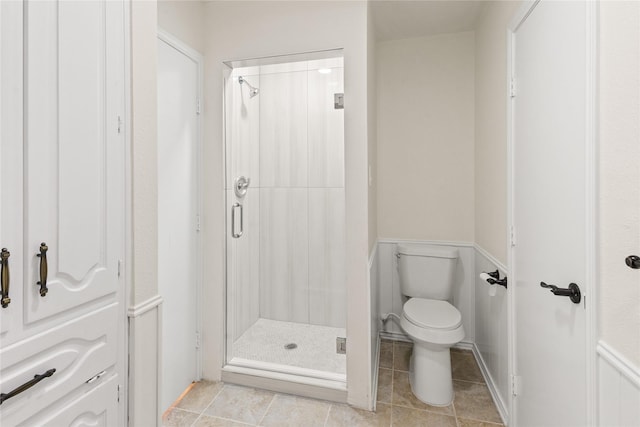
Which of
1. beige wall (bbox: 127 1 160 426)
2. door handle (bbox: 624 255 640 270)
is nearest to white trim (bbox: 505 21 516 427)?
door handle (bbox: 624 255 640 270)

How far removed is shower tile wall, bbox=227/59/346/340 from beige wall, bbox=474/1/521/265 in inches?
43.6

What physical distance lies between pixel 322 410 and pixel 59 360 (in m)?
1.44

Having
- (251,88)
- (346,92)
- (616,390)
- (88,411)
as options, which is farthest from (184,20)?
(616,390)

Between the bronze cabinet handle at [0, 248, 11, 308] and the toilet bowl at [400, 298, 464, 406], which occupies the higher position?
the bronze cabinet handle at [0, 248, 11, 308]

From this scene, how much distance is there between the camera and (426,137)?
8.77 ft

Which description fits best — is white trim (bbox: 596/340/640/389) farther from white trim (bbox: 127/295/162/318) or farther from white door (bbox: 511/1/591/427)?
white trim (bbox: 127/295/162/318)

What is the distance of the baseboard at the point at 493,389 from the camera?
178 cm

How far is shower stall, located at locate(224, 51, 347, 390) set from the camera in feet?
9.00

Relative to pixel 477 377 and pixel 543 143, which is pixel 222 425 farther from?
pixel 543 143

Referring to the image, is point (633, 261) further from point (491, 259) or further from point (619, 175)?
point (491, 259)

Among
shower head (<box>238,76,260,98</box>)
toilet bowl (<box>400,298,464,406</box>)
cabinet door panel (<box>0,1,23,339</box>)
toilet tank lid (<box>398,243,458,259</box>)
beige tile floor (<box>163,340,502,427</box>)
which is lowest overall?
beige tile floor (<box>163,340,502,427</box>)

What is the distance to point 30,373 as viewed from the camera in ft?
2.87

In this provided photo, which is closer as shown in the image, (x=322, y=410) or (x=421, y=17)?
(x=322, y=410)

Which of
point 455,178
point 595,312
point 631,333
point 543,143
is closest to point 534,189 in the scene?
point 543,143
